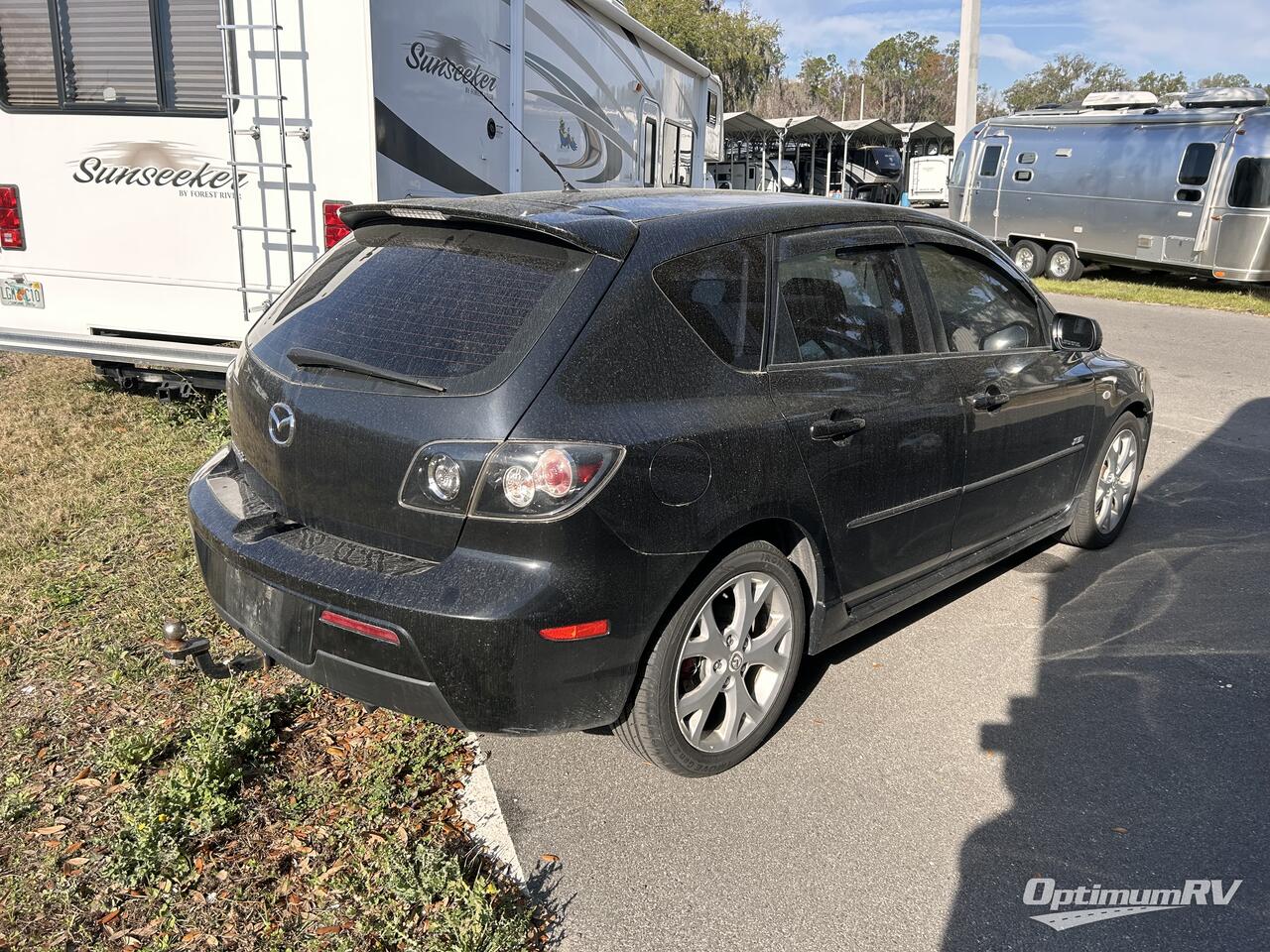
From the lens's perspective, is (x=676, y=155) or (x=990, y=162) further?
(x=990, y=162)

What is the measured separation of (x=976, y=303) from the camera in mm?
4422

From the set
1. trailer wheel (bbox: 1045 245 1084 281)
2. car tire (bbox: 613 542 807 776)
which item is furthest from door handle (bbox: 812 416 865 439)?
trailer wheel (bbox: 1045 245 1084 281)

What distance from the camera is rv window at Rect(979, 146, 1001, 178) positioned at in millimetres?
18875

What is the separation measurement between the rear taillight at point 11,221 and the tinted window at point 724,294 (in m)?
5.21

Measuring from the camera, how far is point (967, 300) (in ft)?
14.2

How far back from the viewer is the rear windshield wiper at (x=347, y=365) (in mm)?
2850

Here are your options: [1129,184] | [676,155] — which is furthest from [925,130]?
[676,155]

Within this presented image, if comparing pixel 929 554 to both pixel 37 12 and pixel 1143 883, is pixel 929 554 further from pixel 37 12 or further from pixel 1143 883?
pixel 37 12

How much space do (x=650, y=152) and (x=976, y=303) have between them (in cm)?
775

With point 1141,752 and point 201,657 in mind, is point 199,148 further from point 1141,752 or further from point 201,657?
point 1141,752

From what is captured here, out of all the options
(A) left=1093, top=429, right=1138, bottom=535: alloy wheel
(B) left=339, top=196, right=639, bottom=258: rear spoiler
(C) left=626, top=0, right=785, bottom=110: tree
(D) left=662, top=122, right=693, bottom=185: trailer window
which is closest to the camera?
(B) left=339, top=196, right=639, bottom=258: rear spoiler

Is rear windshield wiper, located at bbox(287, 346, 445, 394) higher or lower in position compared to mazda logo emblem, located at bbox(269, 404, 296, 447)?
higher

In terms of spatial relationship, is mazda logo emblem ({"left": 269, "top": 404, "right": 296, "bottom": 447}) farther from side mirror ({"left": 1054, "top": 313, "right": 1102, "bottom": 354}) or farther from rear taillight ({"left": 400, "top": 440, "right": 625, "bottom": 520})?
side mirror ({"left": 1054, "top": 313, "right": 1102, "bottom": 354})

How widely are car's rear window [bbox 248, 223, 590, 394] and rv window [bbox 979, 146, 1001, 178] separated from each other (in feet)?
58.3
